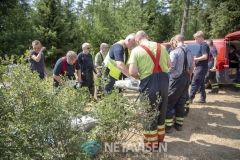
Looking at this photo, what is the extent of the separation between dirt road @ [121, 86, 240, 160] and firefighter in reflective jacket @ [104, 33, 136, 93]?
125 centimetres

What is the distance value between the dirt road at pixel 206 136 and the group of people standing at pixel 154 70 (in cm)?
23

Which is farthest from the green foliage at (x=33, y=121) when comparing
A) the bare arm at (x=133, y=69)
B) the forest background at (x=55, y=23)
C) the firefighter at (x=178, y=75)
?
the forest background at (x=55, y=23)

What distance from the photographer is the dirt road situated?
118 inches

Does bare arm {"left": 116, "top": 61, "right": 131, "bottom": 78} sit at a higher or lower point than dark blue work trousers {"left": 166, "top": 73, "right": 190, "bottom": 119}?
higher

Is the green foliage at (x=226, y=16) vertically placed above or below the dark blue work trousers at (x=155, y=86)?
above

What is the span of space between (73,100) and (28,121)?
1.55ft

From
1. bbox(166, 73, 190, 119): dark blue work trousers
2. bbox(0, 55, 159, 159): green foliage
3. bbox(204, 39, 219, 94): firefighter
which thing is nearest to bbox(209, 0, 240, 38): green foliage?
bbox(204, 39, 219, 94): firefighter

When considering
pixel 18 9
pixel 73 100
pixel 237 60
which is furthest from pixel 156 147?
pixel 18 9

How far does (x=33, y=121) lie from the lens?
1851 millimetres

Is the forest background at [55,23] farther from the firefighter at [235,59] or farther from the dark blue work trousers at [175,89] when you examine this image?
the dark blue work trousers at [175,89]

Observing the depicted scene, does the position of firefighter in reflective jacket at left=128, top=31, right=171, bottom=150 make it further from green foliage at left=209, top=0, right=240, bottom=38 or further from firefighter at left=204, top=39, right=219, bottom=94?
green foliage at left=209, top=0, right=240, bottom=38

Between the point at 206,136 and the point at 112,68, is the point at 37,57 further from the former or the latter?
the point at 206,136

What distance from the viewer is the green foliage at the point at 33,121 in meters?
1.78

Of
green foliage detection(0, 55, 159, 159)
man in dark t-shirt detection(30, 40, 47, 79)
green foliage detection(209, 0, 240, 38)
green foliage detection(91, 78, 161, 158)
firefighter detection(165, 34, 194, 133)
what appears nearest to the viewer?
green foliage detection(0, 55, 159, 159)
